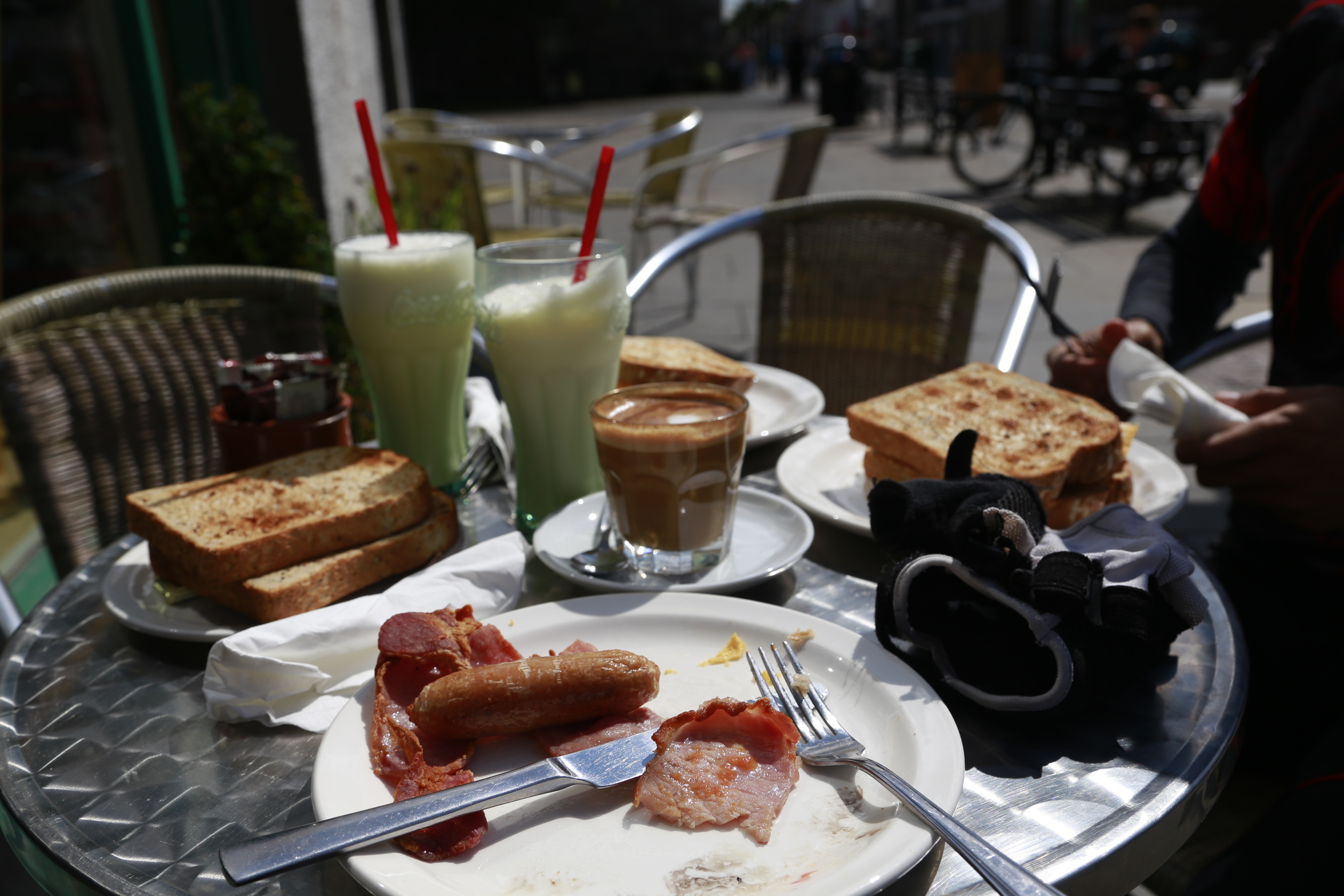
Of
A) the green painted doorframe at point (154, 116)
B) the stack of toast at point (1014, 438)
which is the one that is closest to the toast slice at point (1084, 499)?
the stack of toast at point (1014, 438)

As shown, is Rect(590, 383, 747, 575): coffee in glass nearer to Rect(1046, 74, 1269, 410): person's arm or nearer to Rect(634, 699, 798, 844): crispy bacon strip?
Rect(634, 699, 798, 844): crispy bacon strip

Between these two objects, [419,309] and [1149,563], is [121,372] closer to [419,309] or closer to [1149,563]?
[419,309]

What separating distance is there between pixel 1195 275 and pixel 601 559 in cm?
175

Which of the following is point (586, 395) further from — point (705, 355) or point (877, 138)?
point (877, 138)

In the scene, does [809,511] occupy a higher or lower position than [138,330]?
lower

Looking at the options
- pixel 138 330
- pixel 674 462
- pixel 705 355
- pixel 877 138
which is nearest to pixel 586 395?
pixel 674 462

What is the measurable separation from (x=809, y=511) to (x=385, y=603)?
0.66 meters

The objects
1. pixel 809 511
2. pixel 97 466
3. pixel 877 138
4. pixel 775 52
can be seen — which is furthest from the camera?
pixel 775 52

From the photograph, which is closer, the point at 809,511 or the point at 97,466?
the point at 809,511

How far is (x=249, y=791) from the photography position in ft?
2.93

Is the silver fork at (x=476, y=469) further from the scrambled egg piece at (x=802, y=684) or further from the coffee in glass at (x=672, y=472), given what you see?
the scrambled egg piece at (x=802, y=684)

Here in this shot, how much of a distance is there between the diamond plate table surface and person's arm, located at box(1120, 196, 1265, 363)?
3.96 ft

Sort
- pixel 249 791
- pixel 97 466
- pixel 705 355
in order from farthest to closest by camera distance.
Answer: pixel 97 466 < pixel 705 355 < pixel 249 791

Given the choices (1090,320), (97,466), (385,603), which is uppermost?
(385,603)
